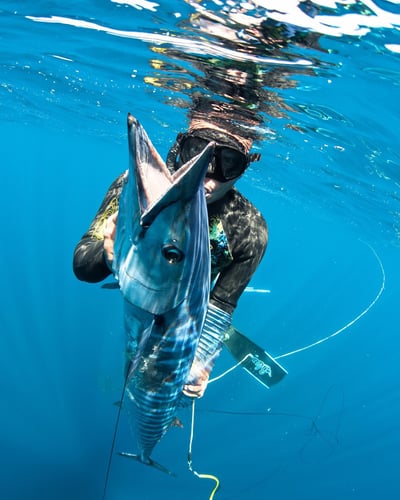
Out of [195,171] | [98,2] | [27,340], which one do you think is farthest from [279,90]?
[27,340]

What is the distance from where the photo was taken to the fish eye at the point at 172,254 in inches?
56.9

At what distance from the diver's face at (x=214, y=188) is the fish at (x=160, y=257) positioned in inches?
72.5

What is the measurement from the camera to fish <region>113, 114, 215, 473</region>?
134 centimetres

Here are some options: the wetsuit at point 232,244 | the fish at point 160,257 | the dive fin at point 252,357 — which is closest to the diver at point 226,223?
the wetsuit at point 232,244

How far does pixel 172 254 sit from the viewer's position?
1471 millimetres

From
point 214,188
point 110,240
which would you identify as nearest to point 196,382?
point 110,240

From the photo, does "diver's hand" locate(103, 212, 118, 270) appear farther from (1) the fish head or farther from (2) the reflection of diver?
(1) the fish head

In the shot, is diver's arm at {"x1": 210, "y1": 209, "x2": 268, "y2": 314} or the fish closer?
the fish

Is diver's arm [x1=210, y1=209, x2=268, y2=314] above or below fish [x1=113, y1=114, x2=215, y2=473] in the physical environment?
below

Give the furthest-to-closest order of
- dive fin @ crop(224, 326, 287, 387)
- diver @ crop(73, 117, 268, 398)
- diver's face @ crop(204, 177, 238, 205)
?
1. diver's face @ crop(204, 177, 238, 205)
2. dive fin @ crop(224, 326, 287, 387)
3. diver @ crop(73, 117, 268, 398)

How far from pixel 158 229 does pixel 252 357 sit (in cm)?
245

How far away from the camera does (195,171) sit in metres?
1.23

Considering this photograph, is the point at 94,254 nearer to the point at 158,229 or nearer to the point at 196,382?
the point at 158,229

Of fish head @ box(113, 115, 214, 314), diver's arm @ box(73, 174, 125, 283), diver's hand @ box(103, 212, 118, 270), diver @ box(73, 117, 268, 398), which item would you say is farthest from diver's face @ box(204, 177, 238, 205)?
fish head @ box(113, 115, 214, 314)
